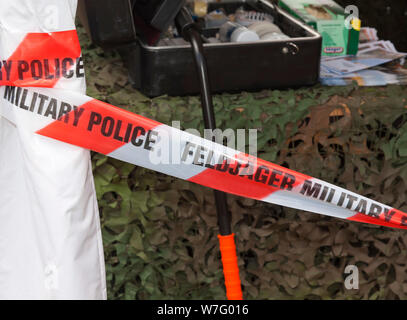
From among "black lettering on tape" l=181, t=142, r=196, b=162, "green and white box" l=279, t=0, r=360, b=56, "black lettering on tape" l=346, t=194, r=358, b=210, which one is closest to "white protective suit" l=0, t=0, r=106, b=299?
"black lettering on tape" l=181, t=142, r=196, b=162

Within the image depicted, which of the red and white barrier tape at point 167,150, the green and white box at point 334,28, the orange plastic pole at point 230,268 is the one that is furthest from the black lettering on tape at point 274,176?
the green and white box at point 334,28

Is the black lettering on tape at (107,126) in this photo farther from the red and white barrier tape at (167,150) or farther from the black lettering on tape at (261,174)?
the black lettering on tape at (261,174)

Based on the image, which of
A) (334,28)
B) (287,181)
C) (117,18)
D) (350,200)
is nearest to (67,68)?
(117,18)

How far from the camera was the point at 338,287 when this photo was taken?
125 cm

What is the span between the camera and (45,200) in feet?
2.48

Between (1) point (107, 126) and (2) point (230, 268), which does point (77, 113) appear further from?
(2) point (230, 268)

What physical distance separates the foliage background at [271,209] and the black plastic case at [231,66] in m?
0.03

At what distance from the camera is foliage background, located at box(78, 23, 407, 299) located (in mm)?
1093

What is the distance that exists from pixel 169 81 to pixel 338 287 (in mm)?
616

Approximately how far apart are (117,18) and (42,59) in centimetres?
30

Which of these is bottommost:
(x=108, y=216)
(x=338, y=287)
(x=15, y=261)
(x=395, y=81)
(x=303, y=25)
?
(x=338, y=287)

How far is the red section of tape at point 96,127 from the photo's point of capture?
766mm

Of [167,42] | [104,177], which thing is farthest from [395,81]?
[104,177]

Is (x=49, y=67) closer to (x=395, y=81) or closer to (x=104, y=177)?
(x=104, y=177)
